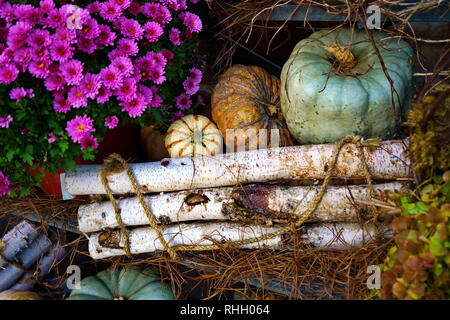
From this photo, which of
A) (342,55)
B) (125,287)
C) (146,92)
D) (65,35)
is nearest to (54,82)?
(65,35)

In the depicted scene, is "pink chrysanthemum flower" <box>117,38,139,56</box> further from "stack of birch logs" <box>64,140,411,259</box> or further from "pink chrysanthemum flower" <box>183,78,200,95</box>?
"stack of birch logs" <box>64,140,411,259</box>

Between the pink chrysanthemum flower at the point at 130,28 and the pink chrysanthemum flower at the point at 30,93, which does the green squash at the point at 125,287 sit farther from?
the pink chrysanthemum flower at the point at 130,28

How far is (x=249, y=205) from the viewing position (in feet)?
7.69

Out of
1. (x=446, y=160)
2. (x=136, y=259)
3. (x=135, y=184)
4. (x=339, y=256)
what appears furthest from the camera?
(x=136, y=259)

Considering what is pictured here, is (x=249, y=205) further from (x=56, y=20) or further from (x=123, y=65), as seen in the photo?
(x=56, y=20)

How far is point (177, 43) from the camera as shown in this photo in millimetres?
2408

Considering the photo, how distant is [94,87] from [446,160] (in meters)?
1.52

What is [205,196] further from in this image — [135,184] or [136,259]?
[136,259]

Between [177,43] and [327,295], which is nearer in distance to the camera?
[327,295]

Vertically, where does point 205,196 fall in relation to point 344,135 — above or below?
below

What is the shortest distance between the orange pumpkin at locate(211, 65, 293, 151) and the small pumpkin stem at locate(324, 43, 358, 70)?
1.39ft

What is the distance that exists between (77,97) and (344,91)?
1.26 metres

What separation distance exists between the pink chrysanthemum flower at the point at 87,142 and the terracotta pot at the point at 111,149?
11.7 inches

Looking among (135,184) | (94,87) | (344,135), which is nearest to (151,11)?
(94,87)
